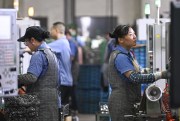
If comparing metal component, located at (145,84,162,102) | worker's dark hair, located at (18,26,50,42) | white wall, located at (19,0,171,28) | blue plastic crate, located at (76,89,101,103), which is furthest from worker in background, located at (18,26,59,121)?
white wall, located at (19,0,171,28)

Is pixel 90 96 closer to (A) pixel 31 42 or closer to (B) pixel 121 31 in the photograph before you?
(A) pixel 31 42

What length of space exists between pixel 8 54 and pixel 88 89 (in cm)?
701

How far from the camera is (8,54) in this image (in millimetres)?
4656

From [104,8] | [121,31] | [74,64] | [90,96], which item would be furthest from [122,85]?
[104,8]

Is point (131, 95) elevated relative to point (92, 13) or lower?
lower

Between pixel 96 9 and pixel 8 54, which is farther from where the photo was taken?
pixel 96 9

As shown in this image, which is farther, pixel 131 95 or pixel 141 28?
pixel 141 28

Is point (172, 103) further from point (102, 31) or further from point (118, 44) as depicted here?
point (102, 31)

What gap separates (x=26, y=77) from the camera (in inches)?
209

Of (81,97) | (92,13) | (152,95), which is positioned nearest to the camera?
(152,95)

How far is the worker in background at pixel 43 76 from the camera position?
5.44 metres

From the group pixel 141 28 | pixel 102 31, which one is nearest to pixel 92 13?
pixel 102 31

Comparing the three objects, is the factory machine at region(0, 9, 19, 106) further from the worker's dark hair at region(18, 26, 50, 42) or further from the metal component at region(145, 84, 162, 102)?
the metal component at region(145, 84, 162, 102)

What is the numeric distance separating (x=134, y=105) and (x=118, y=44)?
0.65 meters
